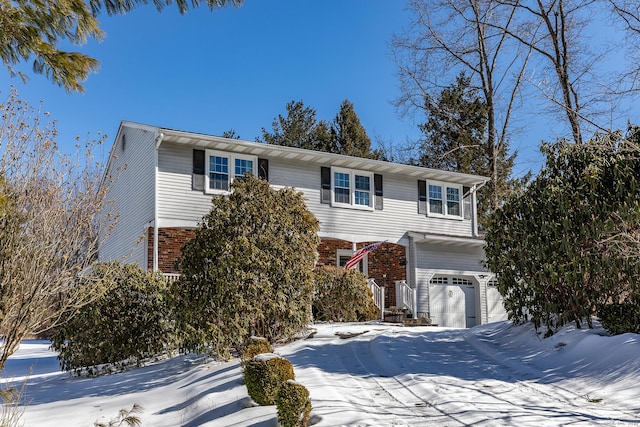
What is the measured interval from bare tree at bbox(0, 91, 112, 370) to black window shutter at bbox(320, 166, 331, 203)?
12.1 meters

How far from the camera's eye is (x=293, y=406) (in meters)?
6.27

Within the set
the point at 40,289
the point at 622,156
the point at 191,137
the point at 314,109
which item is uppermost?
the point at 314,109

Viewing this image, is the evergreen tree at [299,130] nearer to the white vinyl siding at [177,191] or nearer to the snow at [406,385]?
the white vinyl siding at [177,191]

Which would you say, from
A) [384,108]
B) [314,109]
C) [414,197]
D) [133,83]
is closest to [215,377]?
[133,83]

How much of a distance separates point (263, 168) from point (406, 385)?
1170cm

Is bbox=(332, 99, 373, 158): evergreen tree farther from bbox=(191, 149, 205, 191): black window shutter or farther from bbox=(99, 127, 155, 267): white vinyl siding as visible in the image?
bbox=(191, 149, 205, 191): black window shutter

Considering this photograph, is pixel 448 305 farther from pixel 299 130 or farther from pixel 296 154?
pixel 299 130

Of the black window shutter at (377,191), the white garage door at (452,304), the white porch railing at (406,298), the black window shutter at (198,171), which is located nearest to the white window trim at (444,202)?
the black window shutter at (377,191)

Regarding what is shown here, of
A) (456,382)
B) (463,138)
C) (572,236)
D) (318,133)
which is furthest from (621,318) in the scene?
(318,133)

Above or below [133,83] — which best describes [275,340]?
below

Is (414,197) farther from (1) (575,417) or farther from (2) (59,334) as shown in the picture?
(1) (575,417)

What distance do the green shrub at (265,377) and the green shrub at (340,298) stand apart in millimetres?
7669

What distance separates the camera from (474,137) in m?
30.9

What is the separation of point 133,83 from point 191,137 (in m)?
2.51
